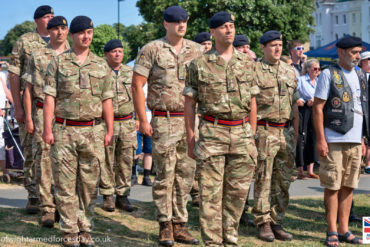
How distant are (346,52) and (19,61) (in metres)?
4.11

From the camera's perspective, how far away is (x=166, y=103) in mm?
6527

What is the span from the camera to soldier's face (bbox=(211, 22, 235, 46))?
18.6 feet

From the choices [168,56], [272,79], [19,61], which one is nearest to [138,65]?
[168,56]

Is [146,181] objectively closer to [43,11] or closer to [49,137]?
[43,11]

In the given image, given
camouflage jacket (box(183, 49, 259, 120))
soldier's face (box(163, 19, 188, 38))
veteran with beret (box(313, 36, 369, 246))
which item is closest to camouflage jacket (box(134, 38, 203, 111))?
soldier's face (box(163, 19, 188, 38))

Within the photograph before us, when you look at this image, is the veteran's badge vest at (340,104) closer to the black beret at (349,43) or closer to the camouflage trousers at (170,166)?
the black beret at (349,43)

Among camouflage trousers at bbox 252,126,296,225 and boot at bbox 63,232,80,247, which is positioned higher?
camouflage trousers at bbox 252,126,296,225

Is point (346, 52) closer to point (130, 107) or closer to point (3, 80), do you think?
point (130, 107)

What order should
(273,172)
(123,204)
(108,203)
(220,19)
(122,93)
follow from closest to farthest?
(220,19), (273,172), (108,203), (123,204), (122,93)

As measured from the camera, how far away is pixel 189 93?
5820 millimetres

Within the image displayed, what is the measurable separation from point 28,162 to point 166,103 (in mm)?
2374

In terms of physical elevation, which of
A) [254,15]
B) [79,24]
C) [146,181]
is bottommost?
[146,181]

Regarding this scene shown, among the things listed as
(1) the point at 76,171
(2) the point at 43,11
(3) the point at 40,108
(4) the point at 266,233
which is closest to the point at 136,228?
(1) the point at 76,171

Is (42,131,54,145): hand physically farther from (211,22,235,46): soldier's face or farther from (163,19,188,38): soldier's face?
(211,22,235,46): soldier's face
